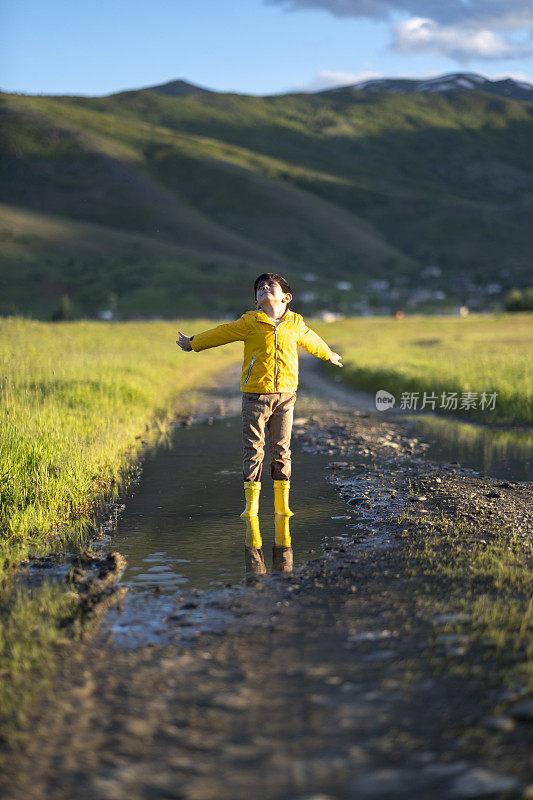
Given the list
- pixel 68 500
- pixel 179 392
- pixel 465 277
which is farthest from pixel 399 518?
pixel 465 277

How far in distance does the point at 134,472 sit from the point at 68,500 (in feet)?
7.46

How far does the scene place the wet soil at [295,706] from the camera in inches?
134

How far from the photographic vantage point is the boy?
27.3ft

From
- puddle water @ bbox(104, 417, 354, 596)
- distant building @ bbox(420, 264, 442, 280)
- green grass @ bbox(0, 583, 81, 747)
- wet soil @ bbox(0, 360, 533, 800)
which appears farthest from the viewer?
distant building @ bbox(420, 264, 442, 280)

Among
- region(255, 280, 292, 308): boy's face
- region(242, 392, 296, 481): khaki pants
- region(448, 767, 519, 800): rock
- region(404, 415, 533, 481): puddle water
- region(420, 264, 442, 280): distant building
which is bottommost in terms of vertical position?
region(448, 767, 519, 800): rock

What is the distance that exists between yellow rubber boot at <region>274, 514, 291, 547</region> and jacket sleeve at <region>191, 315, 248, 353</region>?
6.32 ft

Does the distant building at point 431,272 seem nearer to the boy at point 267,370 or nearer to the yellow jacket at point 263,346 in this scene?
the boy at point 267,370

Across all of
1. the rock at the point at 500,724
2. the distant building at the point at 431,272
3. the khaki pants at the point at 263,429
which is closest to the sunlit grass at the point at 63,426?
the khaki pants at the point at 263,429

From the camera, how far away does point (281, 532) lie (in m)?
7.97

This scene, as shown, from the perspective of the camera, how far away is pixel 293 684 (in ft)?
14.2

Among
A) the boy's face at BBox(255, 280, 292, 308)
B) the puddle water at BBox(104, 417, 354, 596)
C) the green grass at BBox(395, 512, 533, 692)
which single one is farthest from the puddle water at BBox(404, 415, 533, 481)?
the boy's face at BBox(255, 280, 292, 308)

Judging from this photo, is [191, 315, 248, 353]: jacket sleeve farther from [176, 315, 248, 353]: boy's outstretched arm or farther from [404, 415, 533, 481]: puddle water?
[404, 415, 533, 481]: puddle water

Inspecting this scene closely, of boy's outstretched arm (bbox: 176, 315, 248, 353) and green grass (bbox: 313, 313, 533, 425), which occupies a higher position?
boy's outstretched arm (bbox: 176, 315, 248, 353)

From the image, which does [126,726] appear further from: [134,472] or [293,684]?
[134,472]
